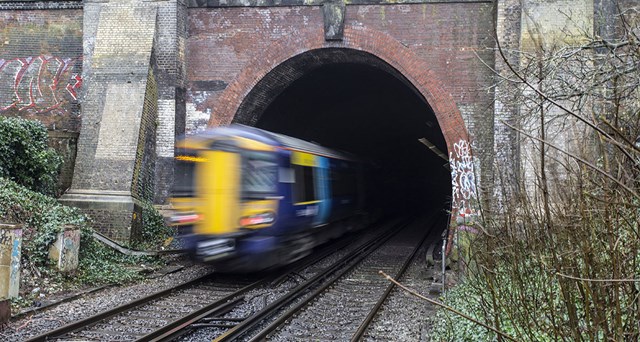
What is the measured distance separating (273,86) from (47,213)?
6.41m

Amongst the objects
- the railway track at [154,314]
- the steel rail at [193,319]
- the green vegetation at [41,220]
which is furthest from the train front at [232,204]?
the green vegetation at [41,220]

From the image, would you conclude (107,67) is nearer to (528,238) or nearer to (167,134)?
(167,134)

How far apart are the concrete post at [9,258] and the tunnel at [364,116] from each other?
6.83 meters

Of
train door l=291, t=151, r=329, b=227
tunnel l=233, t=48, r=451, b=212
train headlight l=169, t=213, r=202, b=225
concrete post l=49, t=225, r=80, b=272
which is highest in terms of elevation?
tunnel l=233, t=48, r=451, b=212

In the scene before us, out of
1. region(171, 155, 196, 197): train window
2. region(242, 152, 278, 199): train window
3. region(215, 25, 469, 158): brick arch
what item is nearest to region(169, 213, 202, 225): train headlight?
region(171, 155, 196, 197): train window

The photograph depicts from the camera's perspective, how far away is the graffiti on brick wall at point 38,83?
14680 millimetres

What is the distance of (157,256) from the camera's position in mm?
12000

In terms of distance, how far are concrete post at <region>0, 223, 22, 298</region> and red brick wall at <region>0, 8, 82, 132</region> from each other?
7.20 m

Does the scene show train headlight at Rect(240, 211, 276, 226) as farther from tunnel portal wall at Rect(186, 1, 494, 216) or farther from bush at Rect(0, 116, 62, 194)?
bush at Rect(0, 116, 62, 194)

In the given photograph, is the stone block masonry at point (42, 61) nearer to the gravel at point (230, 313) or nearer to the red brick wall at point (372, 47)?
the red brick wall at point (372, 47)

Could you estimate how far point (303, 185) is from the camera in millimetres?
11492

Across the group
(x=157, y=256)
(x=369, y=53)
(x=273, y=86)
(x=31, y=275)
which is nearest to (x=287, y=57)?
(x=273, y=86)

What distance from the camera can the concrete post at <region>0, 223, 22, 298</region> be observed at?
25.3 ft

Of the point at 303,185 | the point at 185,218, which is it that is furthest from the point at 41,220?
the point at 303,185
